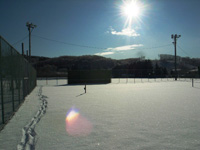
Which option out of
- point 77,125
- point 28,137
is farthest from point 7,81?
point 77,125

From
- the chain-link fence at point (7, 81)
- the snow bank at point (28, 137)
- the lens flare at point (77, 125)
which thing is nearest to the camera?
the snow bank at point (28, 137)

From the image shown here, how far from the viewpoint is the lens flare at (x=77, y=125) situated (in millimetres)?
4711

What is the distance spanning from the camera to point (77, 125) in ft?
17.7

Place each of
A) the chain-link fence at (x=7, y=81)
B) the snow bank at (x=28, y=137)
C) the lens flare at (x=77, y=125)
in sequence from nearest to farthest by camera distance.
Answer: the snow bank at (x=28, y=137), the lens flare at (x=77, y=125), the chain-link fence at (x=7, y=81)

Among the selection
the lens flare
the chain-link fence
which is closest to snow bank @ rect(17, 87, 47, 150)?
the chain-link fence

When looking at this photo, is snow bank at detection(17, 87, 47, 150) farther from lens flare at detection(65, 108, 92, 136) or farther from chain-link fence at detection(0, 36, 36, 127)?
lens flare at detection(65, 108, 92, 136)

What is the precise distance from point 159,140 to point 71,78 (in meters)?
26.0

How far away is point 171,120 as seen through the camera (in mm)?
5742

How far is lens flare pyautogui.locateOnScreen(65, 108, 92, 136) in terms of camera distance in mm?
4711

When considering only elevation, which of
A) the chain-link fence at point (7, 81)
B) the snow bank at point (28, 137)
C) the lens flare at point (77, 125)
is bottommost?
the lens flare at point (77, 125)

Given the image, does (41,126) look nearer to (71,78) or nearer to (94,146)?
(94,146)

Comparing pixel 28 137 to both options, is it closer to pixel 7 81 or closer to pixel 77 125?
pixel 77 125

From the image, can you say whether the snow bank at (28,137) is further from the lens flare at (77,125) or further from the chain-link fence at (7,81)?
the lens flare at (77,125)

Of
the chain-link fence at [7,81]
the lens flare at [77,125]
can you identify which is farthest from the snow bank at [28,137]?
the lens flare at [77,125]
